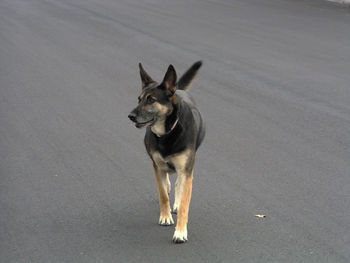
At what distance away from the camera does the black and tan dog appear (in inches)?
219

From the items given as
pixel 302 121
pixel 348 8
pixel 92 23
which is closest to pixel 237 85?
pixel 302 121

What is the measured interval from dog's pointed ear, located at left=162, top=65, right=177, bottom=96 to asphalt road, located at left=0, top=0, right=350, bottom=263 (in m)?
1.41

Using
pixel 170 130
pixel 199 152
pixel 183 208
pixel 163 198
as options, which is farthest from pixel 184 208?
pixel 199 152

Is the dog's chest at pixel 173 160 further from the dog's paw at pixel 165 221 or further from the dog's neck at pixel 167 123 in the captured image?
the dog's paw at pixel 165 221

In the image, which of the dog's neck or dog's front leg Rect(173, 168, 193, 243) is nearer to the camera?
the dog's neck

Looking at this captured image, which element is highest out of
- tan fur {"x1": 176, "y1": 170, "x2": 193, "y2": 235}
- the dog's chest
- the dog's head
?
the dog's head

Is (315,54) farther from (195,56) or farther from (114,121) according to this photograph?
(114,121)

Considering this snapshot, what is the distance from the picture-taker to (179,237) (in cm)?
576

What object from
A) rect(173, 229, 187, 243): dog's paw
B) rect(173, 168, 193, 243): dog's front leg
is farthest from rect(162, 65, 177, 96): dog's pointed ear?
rect(173, 229, 187, 243): dog's paw

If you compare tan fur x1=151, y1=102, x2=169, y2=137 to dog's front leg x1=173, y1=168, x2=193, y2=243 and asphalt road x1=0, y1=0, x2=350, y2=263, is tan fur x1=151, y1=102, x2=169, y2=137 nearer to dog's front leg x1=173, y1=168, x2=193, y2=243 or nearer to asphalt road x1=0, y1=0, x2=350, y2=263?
dog's front leg x1=173, y1=168, x2=193, y2=243

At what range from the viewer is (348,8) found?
848 inches

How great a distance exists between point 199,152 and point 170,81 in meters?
2.87

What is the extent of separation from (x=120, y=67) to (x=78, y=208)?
22.9ft

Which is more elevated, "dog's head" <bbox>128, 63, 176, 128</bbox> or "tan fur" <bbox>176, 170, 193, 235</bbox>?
"dog's head" <bbox>128, 63, 176, 128</bbox>
